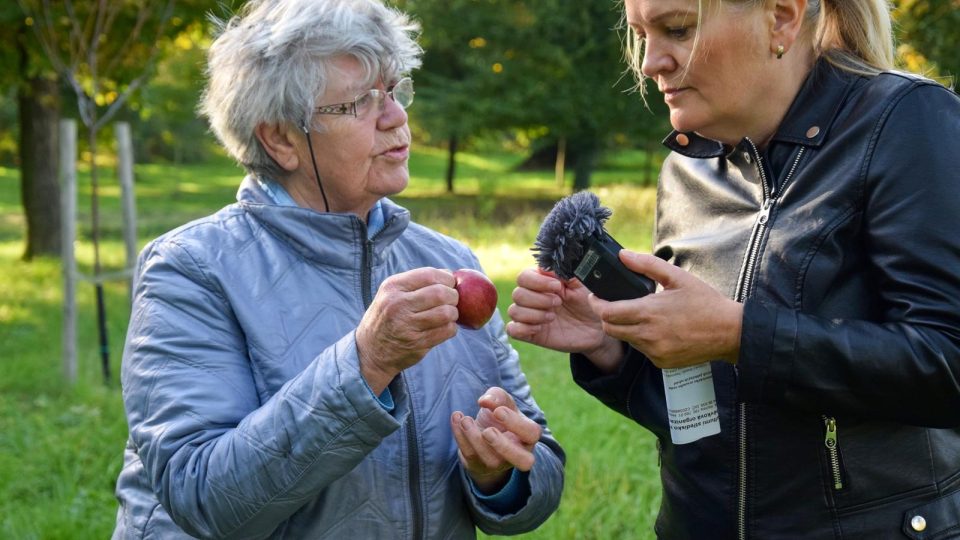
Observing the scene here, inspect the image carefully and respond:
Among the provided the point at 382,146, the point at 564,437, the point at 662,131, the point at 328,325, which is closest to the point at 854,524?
the point at 328,325

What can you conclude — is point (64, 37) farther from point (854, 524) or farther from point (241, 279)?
point (854, 524)

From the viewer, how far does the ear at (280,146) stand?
101 inches

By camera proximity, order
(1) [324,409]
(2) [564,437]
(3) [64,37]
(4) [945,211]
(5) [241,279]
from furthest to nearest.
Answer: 1. (3) [64,37]
2. (2) [564,437]
3. (5) [241,279]
4. (1) [324,409]
5. (4) [945,211]

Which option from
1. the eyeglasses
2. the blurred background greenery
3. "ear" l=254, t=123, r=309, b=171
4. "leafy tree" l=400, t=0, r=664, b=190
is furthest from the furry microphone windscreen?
"leafy tree" l=400, t=0, r=664, b=190

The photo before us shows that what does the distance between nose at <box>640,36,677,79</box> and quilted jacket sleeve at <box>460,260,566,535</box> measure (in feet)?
2.77

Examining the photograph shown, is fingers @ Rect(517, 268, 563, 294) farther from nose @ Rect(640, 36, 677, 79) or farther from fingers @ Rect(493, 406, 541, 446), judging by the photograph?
nose @ Rect(640, 36, 677, 79)

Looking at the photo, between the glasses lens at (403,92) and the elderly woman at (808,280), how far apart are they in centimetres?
65

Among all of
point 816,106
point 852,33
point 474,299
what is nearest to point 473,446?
point 474,299

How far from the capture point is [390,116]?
2605mm

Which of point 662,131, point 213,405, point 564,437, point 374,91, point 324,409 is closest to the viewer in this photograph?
point 324,409

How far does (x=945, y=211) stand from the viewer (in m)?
1.91

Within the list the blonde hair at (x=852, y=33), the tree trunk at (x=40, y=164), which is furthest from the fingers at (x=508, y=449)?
the tree trunk at (x=40, y=164)

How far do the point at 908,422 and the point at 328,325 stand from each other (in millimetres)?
1274

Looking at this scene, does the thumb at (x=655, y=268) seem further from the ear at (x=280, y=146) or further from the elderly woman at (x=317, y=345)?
the ear at (x=280, y=146)
